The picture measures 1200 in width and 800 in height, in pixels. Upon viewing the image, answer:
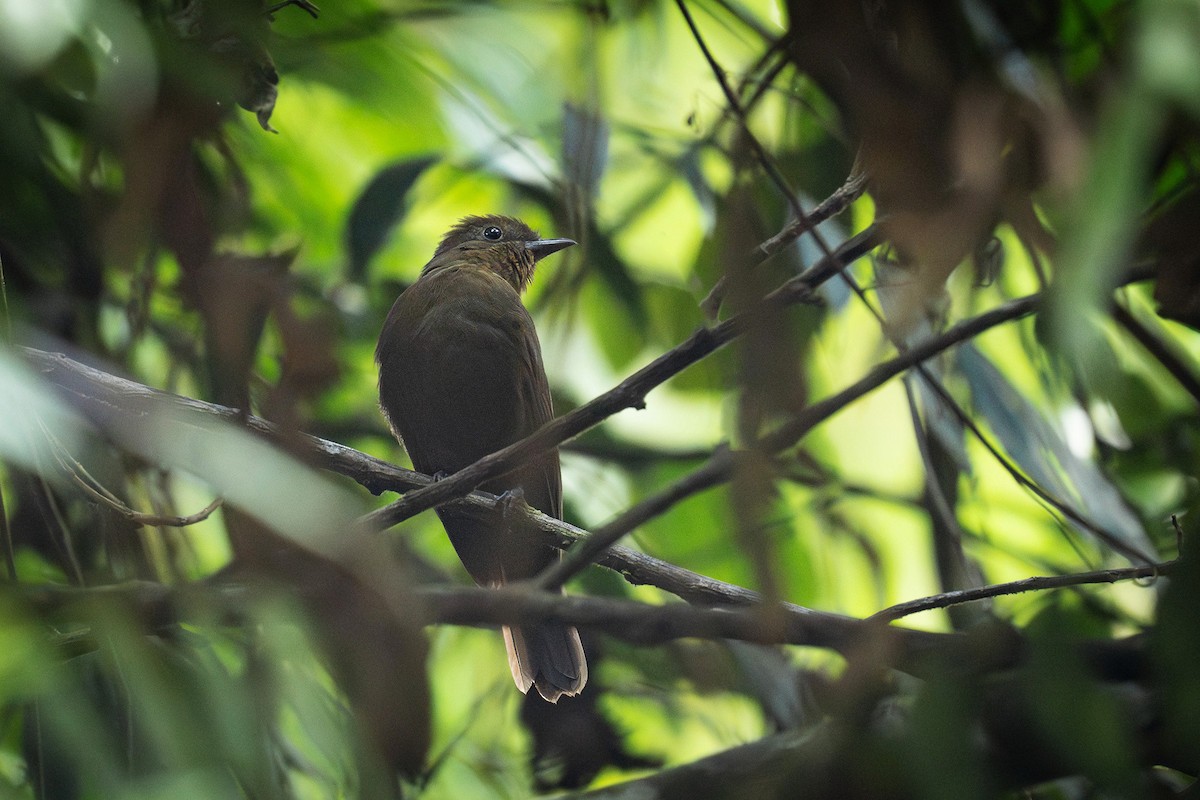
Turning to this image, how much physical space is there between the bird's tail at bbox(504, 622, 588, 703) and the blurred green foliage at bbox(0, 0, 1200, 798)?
0.38 feet

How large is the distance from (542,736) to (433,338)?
1.21 m

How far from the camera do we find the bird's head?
3754 mm

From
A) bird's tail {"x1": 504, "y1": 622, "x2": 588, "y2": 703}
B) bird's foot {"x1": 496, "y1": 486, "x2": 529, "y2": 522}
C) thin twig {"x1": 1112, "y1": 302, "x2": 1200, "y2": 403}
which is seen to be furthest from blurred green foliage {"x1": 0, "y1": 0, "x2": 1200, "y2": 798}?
bird's foot {"x1": 496, "y1": 486, "x2": 529, "y2": 522}

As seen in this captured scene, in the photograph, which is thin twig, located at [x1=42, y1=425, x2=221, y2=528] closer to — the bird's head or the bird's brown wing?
the bird's brown wing

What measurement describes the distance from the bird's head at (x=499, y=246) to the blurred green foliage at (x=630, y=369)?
210 mm

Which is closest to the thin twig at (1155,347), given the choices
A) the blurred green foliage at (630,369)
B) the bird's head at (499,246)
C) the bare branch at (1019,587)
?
the blurred green foliage at (630,369)

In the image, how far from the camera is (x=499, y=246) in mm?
3826

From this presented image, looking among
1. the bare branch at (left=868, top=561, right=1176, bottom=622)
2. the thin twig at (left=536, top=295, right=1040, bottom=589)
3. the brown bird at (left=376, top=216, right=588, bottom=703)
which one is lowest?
the bare branch at (left=868, top=561, right=1176, bottom=622)

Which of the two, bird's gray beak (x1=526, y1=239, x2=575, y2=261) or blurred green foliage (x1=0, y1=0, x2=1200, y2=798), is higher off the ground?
bird's gray beak (x1=526, y1=239, x2=575, y2=261)

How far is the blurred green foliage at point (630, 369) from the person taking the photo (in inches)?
55.2

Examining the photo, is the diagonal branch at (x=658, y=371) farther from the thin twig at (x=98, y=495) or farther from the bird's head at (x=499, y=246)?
the bird's head at (x=499, y=246)

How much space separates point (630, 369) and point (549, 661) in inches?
Result: 35.9

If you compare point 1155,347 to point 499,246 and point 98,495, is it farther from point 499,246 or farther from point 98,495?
point 499,246

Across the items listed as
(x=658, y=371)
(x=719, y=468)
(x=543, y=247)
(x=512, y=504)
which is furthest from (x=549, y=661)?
(x=719, y=468)
